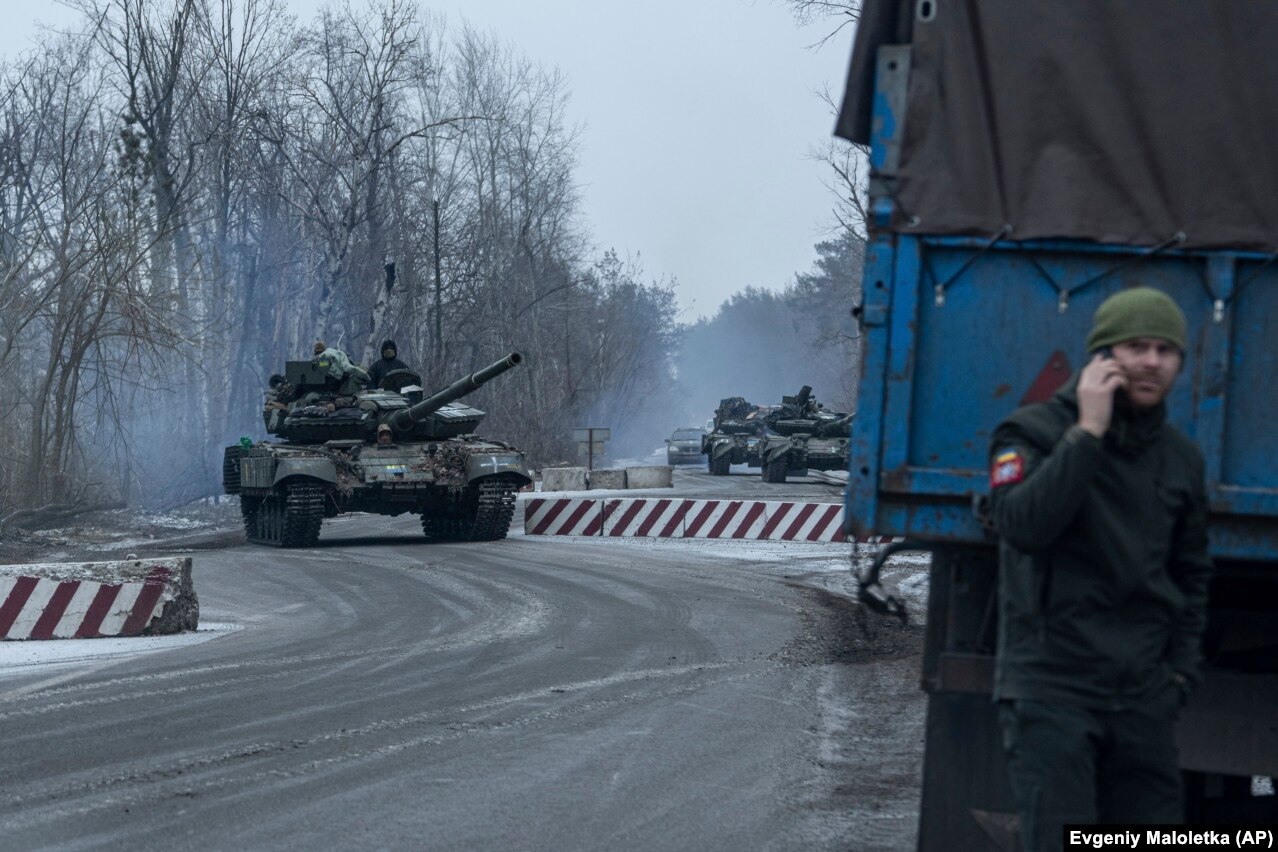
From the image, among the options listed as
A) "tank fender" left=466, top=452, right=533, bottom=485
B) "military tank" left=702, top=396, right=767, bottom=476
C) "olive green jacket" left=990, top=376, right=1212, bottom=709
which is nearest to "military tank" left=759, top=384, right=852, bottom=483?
"military tank" left=702, top=396, right=767, bottom=476

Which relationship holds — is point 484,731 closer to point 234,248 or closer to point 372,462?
point 372,462

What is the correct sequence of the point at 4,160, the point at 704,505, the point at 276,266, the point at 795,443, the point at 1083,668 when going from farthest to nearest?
the point at 276,266, the point at 795,443, the point at 4,160, the point at 704,505, the point at 1083,668

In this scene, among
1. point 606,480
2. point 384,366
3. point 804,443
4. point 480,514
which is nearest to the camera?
point 480,514

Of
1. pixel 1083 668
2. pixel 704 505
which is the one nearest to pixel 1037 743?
pixel 1083 668

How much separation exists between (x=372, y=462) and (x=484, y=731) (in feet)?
45.4

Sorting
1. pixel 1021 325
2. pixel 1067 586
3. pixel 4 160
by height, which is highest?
pixel 4 160

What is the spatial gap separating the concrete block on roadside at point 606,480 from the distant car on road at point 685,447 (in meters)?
24.4

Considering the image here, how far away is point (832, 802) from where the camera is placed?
654cm

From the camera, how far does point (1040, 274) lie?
4.55 m

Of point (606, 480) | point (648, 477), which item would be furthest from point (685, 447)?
point (606, 480)

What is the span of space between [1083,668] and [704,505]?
19.4m

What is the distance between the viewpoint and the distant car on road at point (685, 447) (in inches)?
2329

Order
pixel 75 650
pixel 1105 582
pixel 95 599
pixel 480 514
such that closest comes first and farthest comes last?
pixel 1105 582
pixel 75 650
pixel 95 599
pixel 480 514

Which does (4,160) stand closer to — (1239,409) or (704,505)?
(704,505)
